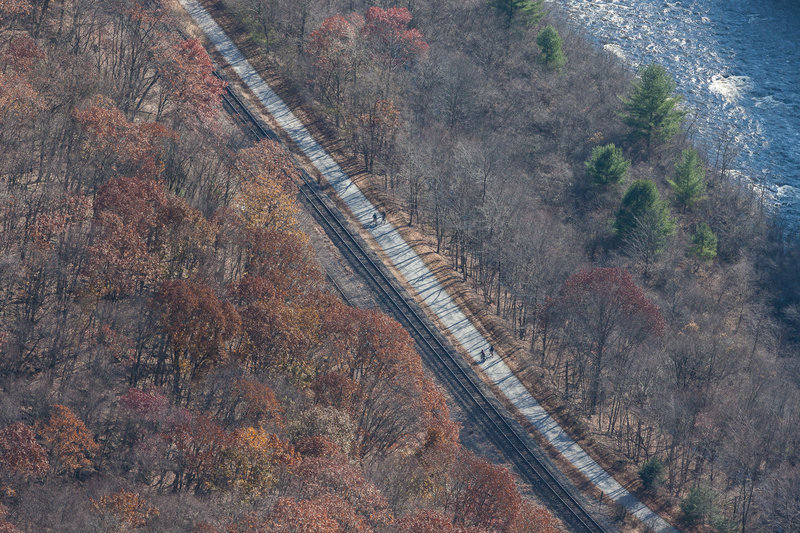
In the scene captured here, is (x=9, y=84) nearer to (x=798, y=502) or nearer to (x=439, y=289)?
(x=439, y=289)

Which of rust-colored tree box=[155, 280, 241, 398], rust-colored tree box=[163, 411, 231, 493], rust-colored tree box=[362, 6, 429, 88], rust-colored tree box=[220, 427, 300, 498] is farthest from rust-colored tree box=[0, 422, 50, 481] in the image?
rust-colored tree box=[362, 6, 429, 88]

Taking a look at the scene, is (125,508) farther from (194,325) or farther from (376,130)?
(376,130)

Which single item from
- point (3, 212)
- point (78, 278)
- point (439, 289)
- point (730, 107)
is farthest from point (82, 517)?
point (730, 107)

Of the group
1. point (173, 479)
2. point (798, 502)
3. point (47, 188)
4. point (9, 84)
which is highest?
point (9, 84)

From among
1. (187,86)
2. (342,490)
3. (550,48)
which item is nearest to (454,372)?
(342,490)

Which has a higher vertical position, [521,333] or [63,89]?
[63,89]

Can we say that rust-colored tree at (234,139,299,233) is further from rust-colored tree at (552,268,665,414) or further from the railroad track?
rust-colored tree at (552,268,665,414)
